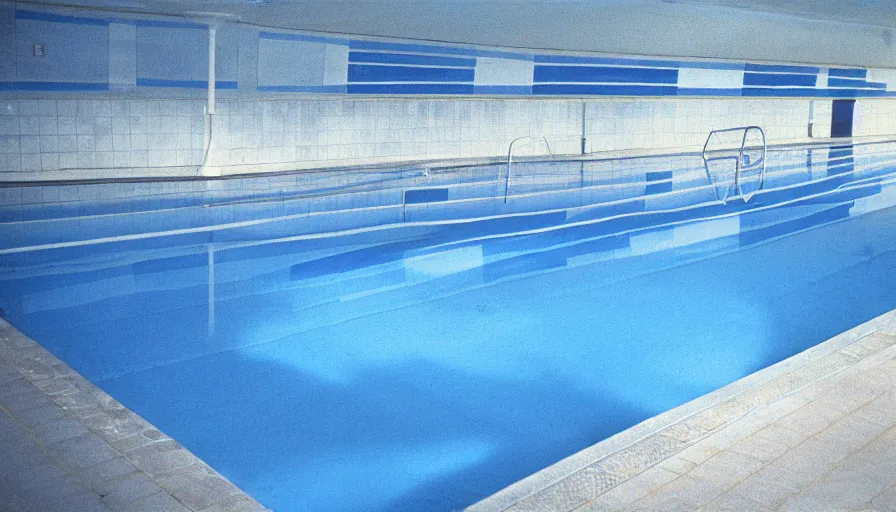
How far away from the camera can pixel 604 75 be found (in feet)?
61.5

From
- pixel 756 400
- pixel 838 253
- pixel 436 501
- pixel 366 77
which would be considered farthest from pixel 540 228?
pixel 436 501

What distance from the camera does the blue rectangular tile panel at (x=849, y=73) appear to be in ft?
82.4

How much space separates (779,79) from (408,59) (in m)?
12.1

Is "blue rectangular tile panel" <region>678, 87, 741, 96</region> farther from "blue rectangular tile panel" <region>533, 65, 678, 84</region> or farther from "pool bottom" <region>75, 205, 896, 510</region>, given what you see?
"pool bottom" <region>75, 205, 896, 510</region>

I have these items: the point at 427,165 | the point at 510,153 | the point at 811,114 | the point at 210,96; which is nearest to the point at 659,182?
the point at 510,153

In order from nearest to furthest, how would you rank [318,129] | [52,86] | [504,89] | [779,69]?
[52,86] → [318,129] → [504,89] → [779,69]

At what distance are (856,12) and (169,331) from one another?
11161 mm

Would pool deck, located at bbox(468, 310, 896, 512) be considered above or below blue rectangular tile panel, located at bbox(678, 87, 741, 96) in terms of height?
A: below

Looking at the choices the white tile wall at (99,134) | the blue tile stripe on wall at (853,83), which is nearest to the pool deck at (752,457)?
the white tile wall at (99,134)

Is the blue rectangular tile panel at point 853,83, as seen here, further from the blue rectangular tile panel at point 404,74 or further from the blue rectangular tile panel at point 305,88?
the blue rectangular tile panel at point 305,88

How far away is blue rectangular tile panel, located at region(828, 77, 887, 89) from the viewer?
25391mm

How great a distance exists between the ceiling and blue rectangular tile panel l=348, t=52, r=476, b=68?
35 cm

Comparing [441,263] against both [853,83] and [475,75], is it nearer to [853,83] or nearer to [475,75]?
[475,75]

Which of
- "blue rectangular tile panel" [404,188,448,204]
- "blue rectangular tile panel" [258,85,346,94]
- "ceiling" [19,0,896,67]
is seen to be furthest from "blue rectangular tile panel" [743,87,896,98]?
"blue rectangular tile panel" [404,188,448,204]
